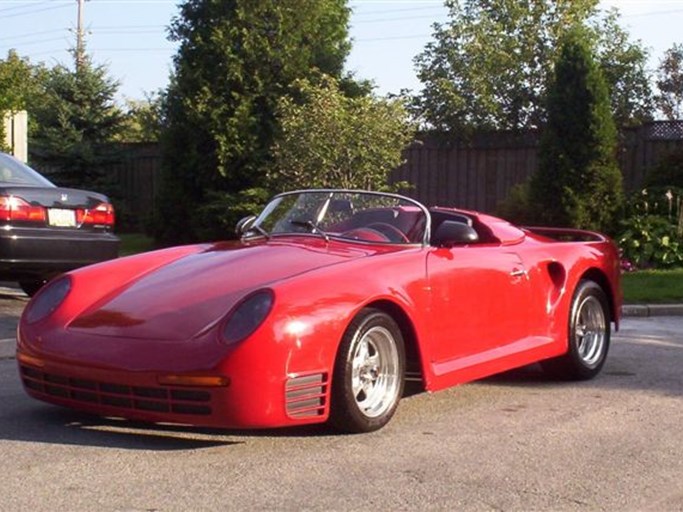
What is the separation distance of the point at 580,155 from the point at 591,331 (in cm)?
1030

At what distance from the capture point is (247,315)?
5.34 metres

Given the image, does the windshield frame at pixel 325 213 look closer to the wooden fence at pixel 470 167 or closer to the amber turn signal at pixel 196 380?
the amber turn signal at pixel 196 380

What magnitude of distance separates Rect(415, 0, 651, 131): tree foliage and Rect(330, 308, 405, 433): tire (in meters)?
18.3

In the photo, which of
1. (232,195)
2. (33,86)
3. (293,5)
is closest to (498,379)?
(232,195)

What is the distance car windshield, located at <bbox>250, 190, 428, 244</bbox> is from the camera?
662 centimetres

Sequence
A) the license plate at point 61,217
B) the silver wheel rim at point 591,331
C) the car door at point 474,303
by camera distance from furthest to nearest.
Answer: the license plate at point 61,217 → the silver wheel rim at point 591,331 → the car door at point 474,303

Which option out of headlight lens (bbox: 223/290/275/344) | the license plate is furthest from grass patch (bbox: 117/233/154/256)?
headlight lens (bbox: 223/290/275/344)

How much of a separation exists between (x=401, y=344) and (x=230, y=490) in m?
1.51

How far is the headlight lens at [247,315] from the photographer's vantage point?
5.26 metres

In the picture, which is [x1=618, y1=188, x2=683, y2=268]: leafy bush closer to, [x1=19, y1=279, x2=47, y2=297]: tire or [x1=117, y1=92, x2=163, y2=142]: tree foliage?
[x1=19, y1=279, x2=47, y2=297]: tire

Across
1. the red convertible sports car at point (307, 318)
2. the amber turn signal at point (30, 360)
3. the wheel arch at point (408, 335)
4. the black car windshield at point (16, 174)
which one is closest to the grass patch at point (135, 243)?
the black car windshield at point (16, 174)

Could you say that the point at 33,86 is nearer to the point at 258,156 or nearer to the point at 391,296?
the point at 258,156

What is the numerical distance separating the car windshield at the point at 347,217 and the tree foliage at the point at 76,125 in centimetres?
1961

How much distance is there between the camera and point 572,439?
581 cm
